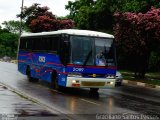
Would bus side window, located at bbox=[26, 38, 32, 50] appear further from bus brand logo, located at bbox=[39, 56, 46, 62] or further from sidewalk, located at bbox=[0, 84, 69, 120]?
sidewalk, located at bbox=[0, 84, 69, 120]

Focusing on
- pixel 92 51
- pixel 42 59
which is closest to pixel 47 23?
pixel 42 59

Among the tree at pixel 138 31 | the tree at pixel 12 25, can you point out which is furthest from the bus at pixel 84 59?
the tree at pixel 12 25

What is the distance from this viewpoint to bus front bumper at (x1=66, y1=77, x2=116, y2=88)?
2081 cm

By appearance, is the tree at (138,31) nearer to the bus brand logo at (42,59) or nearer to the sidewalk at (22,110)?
the bus brand logo at (42,59)

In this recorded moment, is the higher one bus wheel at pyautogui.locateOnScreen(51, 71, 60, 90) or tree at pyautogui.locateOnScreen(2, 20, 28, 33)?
tree at pyautogui.locateOnScreen(2, 20, 28, 33)

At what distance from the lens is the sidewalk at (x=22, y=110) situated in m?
12.9

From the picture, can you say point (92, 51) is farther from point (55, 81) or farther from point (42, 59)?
point (42, 59)

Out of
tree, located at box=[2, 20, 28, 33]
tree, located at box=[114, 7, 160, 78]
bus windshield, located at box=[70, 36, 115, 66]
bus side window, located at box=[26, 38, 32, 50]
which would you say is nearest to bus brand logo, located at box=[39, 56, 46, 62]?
bus side window, located at box=[26, 38, 32, 50]

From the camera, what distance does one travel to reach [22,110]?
1429cm

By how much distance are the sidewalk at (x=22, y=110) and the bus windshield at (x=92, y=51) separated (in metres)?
4.07

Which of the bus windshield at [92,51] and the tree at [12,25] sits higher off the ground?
the tree at [12,25]

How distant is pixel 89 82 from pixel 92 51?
141cm

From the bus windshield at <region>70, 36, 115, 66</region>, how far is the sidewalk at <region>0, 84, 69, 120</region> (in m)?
4.07

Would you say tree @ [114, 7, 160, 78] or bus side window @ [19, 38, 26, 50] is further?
tree @ [114, 7, 160, 78]
